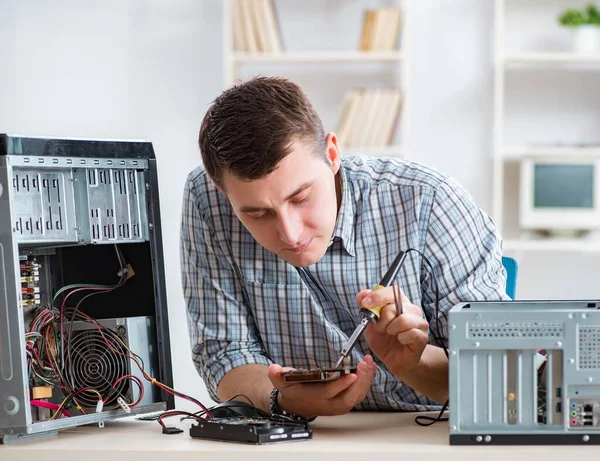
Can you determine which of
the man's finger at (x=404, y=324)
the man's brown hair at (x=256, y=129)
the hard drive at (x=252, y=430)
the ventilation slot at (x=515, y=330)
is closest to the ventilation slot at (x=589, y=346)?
the ventilation slot at (x=515, y=330)

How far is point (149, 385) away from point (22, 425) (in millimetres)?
245

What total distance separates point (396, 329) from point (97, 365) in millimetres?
466

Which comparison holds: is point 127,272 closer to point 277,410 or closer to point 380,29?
point 277,410

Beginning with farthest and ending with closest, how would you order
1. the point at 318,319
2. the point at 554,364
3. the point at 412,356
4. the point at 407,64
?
the point at 407,64
the point at 318,319
the point at 412,356
the point at 554,364

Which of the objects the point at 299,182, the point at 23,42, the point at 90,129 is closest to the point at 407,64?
the point at 90,129

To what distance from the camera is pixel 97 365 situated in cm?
132

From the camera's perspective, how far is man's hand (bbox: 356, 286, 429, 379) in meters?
1.16

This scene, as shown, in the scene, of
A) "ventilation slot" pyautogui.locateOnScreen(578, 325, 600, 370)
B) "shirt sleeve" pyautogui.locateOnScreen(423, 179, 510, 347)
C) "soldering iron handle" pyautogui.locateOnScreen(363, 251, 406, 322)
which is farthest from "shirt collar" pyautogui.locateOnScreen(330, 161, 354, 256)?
"ventilation slot" pyautogui.locateOnScreen(578, 325, 600, 370)

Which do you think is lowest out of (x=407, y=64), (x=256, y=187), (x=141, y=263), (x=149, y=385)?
(x=149, y=385)

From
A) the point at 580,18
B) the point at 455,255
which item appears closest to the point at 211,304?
the point at 455,255

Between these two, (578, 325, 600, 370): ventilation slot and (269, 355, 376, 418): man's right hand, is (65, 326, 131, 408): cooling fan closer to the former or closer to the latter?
(269, 355, 376, 418): man's right hand

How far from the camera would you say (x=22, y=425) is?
114cm

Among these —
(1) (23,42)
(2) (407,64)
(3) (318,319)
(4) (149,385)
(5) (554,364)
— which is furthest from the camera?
(1) (23,42)

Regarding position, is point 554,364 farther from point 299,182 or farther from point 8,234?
point 8,234
